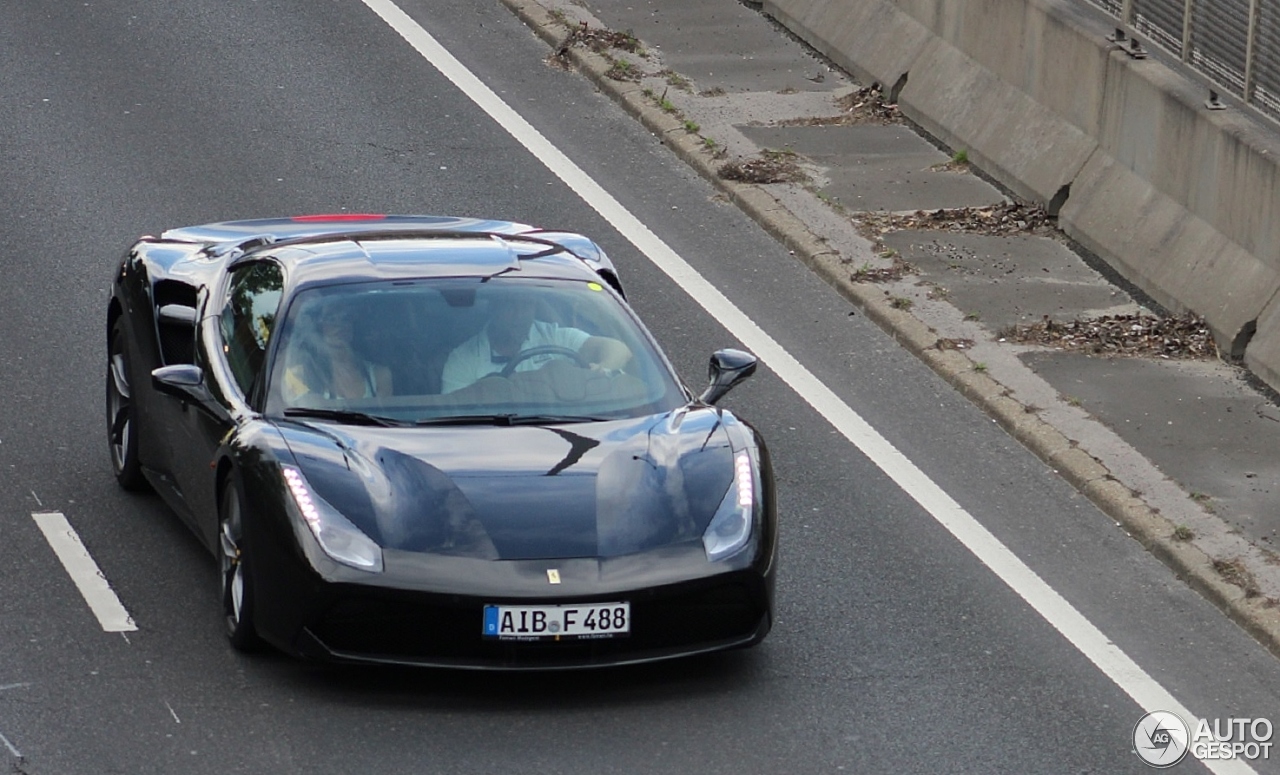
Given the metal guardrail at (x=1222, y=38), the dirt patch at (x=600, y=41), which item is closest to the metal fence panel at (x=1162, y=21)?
the metal guardrail at (x=1222, y=38)

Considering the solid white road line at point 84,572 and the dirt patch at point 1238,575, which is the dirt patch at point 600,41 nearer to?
the solid white road line at point 84,572

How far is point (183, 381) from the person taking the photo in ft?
29.8

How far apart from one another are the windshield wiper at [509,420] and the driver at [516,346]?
19 cm

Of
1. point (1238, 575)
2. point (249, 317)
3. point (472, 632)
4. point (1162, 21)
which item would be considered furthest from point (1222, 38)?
point (472, 632)

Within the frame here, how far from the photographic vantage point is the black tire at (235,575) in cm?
844

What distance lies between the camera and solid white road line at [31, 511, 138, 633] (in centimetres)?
894

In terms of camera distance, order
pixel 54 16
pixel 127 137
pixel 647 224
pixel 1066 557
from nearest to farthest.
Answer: pixel 1066 557 < pixel 647 224 < pixel 127 137 < pixel 54 16

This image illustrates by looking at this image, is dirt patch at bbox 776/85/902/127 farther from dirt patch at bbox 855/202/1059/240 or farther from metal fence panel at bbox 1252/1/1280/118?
metal fence panel at bbox 1252/1/1280/118

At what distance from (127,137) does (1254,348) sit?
25.0 feet

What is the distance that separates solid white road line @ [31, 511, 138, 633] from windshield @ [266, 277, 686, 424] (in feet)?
3.26

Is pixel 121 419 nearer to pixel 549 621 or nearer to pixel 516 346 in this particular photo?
pixel 516 346

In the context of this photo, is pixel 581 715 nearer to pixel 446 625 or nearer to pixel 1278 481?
pixel 446 625

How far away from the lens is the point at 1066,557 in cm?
1008

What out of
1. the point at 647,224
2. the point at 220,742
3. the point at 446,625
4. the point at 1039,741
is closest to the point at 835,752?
the point at 1039,741
